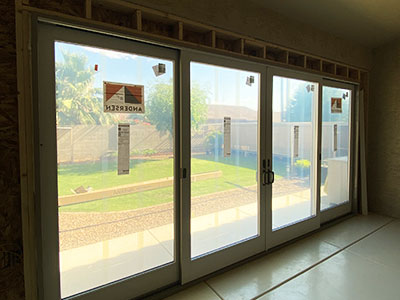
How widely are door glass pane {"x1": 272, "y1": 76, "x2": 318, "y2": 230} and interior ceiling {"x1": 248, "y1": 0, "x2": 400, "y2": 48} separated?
2.75 ft

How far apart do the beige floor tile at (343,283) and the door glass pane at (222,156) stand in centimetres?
74

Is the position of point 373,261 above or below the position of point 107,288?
below

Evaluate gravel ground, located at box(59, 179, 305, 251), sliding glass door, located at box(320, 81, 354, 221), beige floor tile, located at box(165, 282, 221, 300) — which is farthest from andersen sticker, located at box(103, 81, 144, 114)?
sliding glass door, located at box(320, 81, 354, 221)

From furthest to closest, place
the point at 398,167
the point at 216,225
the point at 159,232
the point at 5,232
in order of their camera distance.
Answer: the point at 398,167 < the point at 216,225 < the point at 159,232 < the point at 5,232

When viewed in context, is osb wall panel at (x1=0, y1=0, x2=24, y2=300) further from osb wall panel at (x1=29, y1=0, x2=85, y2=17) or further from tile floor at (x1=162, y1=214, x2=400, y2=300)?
tile floor at (x1=162, y1=214, x2=400, y2=300)

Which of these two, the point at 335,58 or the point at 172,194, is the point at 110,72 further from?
the point at 335,58

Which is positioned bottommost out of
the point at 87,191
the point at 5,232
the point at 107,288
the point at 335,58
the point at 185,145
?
the point at 107,288

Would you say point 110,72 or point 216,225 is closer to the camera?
point 110,72

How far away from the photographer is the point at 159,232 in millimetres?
2348

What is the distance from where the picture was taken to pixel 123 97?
2.05 m

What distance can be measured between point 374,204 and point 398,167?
2.80ft

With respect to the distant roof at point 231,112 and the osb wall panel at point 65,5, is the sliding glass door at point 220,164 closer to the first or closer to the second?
the distant roof at point 231,112

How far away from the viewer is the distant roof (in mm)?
2588

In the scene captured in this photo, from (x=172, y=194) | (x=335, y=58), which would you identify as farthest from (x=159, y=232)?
(x=335, y=58)
